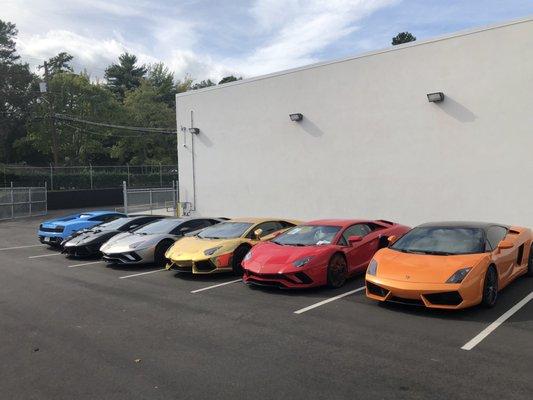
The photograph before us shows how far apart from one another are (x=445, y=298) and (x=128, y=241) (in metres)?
7.61

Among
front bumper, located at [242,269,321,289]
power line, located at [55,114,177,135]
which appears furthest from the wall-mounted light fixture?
power line, located at [55,114,177,135]

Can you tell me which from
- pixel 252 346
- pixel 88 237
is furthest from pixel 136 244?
pixel 252 346

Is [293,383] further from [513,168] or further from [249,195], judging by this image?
[249,195]

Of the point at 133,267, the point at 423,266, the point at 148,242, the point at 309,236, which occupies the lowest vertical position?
the point at 133,267

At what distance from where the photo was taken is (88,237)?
1311cm

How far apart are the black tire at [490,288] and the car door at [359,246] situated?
102 inches

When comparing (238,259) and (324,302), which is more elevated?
(238,259)

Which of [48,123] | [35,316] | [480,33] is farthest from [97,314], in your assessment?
[48,123]

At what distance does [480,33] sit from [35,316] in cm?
1182

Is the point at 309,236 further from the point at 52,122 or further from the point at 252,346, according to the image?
the point at 52,122

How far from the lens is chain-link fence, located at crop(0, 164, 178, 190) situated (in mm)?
35928

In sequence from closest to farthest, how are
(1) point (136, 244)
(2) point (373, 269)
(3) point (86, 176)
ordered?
(2) point (373, 269) < (1) point (136, 244) < (3) point (86, 176)

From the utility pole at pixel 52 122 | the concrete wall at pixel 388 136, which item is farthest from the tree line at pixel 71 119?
the concrete wall at pixel 388 136

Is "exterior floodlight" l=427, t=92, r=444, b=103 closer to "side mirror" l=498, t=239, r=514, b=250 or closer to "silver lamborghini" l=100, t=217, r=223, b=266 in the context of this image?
"side mirror" l=498, t=239, r=514, b=250
